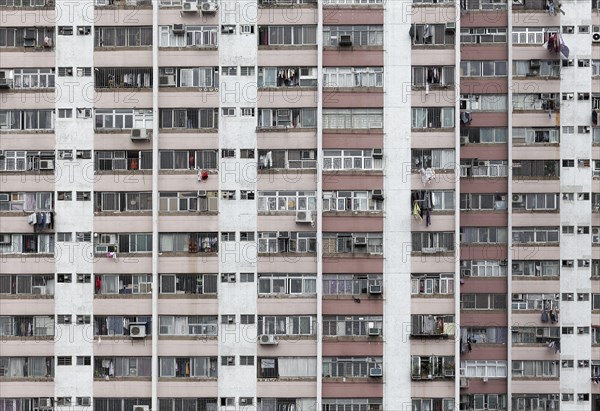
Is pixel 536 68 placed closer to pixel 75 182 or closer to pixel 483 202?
pixel 483 202

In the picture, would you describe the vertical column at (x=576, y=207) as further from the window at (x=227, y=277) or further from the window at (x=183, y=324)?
the window at (x=183, y=324)

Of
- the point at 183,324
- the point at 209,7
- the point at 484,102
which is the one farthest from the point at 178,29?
the point at 484,102

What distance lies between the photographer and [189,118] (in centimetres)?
2803

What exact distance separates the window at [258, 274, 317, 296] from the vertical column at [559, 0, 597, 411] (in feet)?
31.8

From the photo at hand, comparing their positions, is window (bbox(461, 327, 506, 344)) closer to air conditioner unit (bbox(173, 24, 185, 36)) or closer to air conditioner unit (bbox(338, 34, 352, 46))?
air conditioner unit (bbox(338, 34, 352, 46))

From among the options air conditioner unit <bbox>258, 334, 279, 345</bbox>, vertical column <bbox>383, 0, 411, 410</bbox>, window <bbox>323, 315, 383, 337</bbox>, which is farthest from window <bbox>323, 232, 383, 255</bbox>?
air conditioner unit <bbox>258, 334, 279, 345</bbox>

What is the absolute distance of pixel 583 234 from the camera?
98.2 ft

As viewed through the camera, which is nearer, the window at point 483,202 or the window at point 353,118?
the window at point 353,118

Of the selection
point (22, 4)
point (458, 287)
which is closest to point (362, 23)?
point (458, 287)

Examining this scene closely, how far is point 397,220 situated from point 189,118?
814 cm

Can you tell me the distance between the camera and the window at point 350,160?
27.8 meters

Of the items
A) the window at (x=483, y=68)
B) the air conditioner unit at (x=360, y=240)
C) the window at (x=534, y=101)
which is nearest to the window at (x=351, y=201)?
the air conditioner unit at (x=360, y=240)

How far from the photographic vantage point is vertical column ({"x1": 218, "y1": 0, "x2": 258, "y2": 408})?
2770cm

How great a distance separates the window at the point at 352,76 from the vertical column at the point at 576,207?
7546 millimetres
